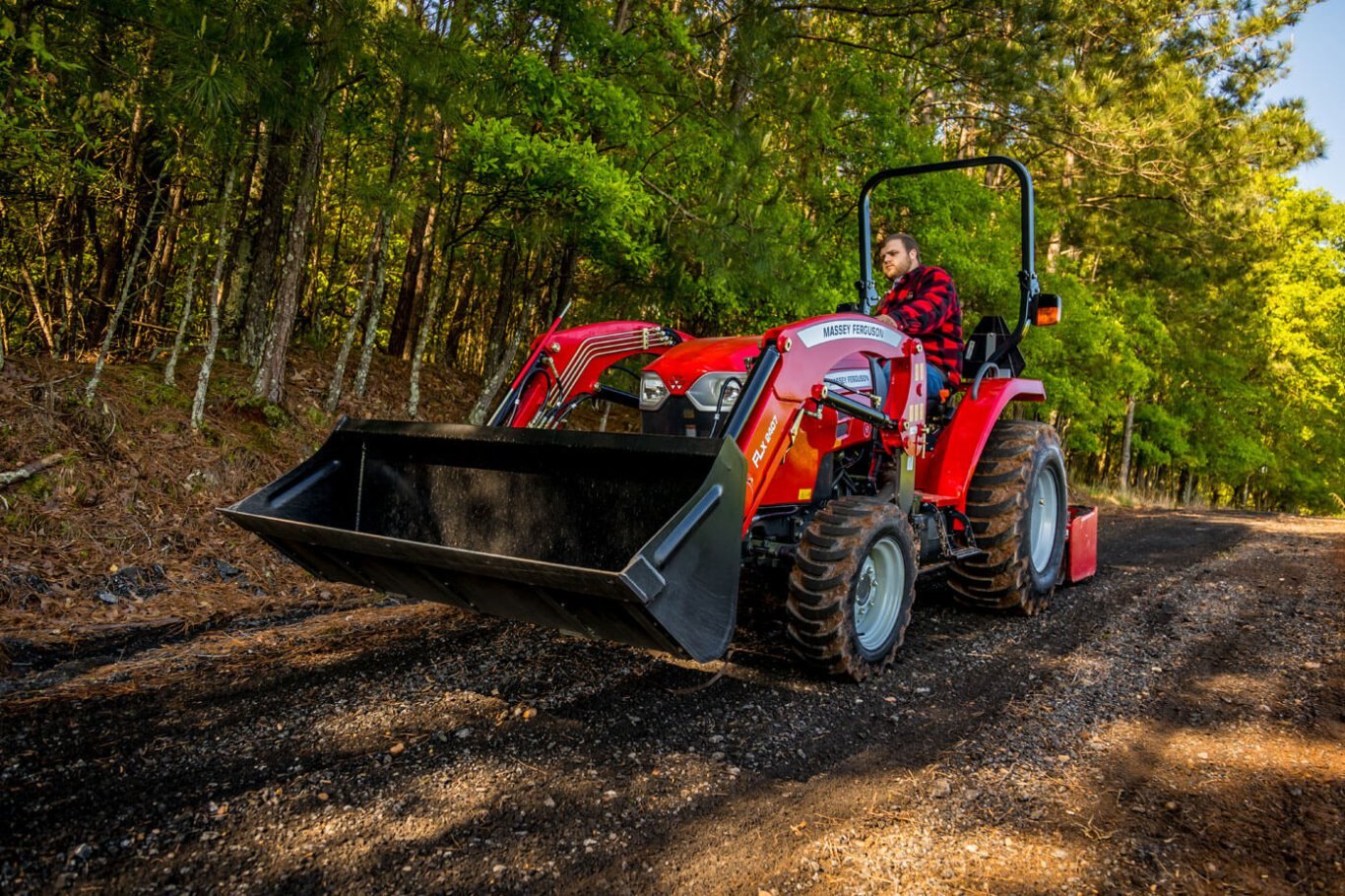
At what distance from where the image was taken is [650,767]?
2.82m

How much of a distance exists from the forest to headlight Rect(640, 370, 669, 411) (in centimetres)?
293

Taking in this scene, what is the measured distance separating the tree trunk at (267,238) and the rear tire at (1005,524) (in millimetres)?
6009

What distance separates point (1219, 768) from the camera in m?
2.92

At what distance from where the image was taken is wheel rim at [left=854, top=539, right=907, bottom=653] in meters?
3.86

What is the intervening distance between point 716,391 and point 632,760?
181 cm

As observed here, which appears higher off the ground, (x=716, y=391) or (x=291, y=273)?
(x=291, y=273)

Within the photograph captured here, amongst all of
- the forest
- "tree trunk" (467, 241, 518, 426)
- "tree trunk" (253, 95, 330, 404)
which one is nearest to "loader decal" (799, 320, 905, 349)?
the forest

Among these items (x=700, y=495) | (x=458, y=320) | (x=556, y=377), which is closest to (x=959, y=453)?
(x=556, y=377)

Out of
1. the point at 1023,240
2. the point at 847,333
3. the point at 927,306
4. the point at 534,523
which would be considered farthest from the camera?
the point at 1023,240

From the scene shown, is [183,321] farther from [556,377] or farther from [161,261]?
[556,377]

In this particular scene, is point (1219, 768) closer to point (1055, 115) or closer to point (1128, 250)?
point (1055, 115)

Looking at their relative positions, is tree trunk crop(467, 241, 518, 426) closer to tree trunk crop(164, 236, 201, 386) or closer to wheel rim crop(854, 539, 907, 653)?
tree trunk crop(164, 236, 201, 386)

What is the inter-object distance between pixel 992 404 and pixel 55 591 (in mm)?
Result: 5110

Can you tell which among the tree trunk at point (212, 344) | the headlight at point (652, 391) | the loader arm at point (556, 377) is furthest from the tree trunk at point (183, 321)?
the headlight at point (652, 391)
